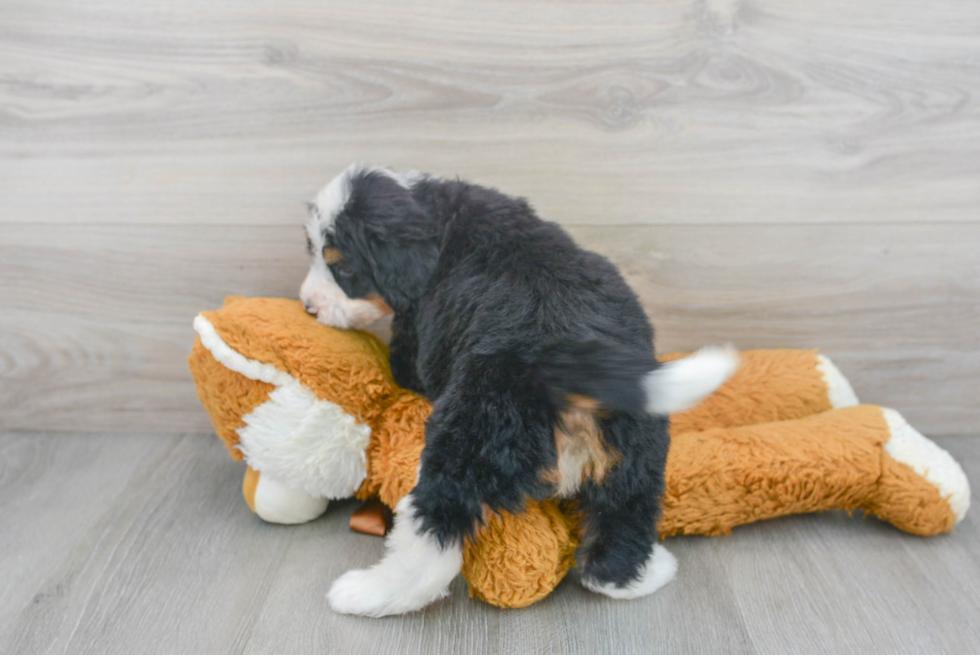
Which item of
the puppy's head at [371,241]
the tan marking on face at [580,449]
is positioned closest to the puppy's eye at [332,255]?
the puppy's head at [371,241]

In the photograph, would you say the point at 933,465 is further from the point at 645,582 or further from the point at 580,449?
the point at 580,449

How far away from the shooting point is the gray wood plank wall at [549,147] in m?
1.40

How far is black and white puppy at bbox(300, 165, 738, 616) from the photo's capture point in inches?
36.7

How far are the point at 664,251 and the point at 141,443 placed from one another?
49.2 inches

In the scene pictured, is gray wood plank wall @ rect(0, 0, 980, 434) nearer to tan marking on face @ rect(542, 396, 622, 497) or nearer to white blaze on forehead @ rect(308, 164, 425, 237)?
white blaze on forehead @ rect(308, 164, 425, 237)

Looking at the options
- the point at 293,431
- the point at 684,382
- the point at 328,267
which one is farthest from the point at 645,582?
the point at 328,267

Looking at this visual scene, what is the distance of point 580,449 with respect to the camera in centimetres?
98

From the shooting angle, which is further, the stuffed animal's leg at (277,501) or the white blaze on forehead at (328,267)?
the stuffed animal's leg at (277,501)

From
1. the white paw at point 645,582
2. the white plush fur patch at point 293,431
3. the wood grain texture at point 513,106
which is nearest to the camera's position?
the white paw at point 645,582

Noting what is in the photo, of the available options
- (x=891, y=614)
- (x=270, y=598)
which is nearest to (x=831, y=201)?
(x=891, y=614)

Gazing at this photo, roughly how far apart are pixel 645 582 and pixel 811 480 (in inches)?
14.5

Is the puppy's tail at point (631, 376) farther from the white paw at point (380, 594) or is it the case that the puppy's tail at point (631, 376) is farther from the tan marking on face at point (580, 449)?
the white paw at point (380, 594)

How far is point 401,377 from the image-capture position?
1.27m

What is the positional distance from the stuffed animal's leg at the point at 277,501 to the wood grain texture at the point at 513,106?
1.83 ft
